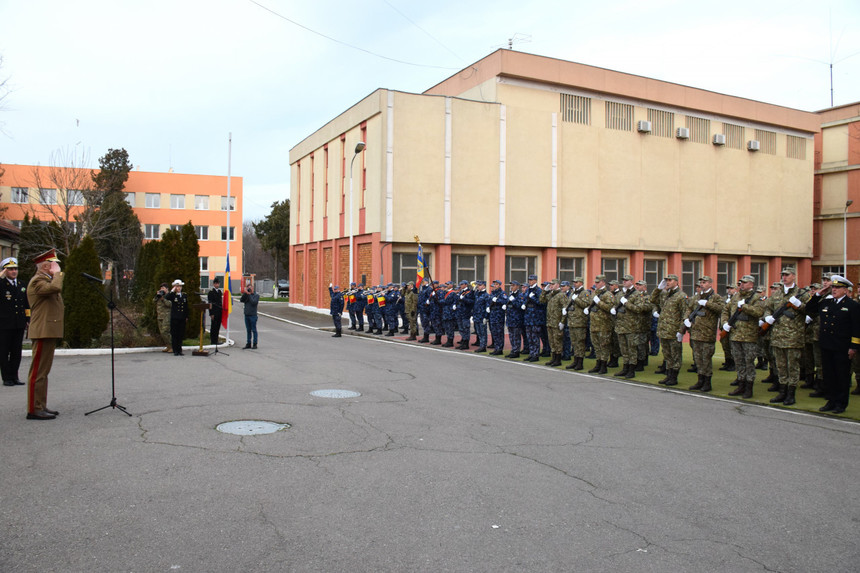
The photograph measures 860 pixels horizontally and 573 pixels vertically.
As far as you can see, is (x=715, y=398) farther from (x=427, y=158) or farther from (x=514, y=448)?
(x=427, y=158)

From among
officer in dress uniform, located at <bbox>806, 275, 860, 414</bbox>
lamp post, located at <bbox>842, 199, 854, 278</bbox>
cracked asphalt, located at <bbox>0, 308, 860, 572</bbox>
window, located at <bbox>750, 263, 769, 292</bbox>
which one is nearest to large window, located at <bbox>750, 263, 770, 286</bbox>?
window, located at <bbox>750, 263, 769, 292</bbox>

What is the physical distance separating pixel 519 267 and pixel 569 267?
130 inches

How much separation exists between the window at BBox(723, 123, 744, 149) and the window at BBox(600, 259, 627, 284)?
10733mm

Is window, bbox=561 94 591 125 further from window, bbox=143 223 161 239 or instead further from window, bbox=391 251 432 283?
window, bbox=143 223 161 239

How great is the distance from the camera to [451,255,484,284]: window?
3178cm

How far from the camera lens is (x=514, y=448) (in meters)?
7.21

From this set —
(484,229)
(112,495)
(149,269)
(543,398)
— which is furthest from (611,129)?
Result: (112,495)

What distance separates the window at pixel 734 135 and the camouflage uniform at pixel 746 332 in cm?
3169

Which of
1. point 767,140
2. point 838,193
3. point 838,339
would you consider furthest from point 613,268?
point 838,339

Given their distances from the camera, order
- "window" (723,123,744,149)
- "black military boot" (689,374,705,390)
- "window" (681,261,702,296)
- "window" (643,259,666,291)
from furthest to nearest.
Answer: "window" (723,123,744,149)
"window" (681,261,702,296)
"window" (643,259,666,291)
"black military boot" (689,374,705,390)

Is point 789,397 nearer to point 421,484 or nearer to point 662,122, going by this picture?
point 421,484

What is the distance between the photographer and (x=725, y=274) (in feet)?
133

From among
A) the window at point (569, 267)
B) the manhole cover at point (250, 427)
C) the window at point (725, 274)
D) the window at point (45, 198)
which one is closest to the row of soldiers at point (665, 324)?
the manhole cover at point (250, 427)

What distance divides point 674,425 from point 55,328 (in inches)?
322
